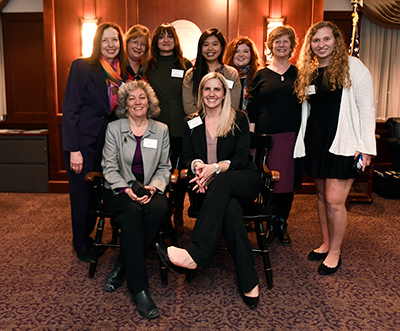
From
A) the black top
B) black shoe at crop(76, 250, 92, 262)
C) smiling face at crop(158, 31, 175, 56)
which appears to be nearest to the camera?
black shoe at crop(76, 250, 92, 262)

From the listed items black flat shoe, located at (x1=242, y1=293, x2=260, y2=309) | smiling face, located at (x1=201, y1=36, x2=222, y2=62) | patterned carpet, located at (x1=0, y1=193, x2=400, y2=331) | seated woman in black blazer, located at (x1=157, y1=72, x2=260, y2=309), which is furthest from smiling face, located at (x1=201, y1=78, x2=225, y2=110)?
black flat shoe, located at (x1=242, y1=293, x2=260, y2=309)

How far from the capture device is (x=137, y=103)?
2.59 m

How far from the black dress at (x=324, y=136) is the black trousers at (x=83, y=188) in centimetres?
159

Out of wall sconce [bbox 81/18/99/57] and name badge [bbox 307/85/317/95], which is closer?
name badge [bbox 307/85/317/95]

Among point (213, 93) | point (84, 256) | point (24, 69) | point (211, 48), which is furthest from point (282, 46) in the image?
point (24, 69)

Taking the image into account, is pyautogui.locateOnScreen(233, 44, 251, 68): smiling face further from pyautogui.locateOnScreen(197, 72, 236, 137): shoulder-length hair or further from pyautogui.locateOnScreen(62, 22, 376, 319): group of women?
pyautogui.locateOnScreen(197, 72, 236, 137): shoulder-length hair

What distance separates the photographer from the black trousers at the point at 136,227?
7.05ft

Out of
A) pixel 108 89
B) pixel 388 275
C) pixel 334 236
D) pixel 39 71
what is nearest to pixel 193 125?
pixel 108 89

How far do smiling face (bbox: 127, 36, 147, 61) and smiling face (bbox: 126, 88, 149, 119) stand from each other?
0.65 metres

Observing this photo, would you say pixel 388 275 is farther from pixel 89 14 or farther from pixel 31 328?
pixel 89 14

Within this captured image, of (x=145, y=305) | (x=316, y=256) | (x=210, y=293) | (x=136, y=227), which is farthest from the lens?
(x=316, y=256)

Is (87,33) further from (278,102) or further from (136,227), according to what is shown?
(136,227)

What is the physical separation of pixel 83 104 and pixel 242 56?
153cm

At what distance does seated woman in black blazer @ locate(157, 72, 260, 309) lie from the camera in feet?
6.99
